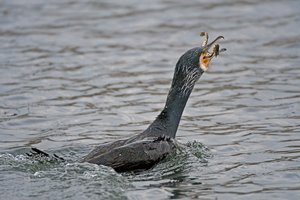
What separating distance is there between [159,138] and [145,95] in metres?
3.19

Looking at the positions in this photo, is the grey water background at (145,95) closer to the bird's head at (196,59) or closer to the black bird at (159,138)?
the black bird at (159,138)

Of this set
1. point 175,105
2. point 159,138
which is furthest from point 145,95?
point 159,138

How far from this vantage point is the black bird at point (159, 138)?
8.27 meters

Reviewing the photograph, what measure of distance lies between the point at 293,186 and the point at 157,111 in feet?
11.1

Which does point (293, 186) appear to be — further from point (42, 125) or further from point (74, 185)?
point (42, 125)

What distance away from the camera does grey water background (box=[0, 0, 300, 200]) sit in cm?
816

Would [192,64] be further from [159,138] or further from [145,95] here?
[145,95]

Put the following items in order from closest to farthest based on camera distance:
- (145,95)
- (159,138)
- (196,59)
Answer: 1. (159,138)
2. (196,59)
3. (145,95)

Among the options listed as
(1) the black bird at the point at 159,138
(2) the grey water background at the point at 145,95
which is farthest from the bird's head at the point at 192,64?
(2) the grey water background at the point at 145,95

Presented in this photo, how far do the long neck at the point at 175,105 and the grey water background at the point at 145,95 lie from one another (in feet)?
1.11

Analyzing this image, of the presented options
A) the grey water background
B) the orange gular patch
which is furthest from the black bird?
the grey water background

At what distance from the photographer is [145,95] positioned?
11.9 m

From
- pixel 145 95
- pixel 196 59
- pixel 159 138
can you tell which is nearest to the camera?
pixel 159 138

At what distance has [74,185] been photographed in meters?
7.89
